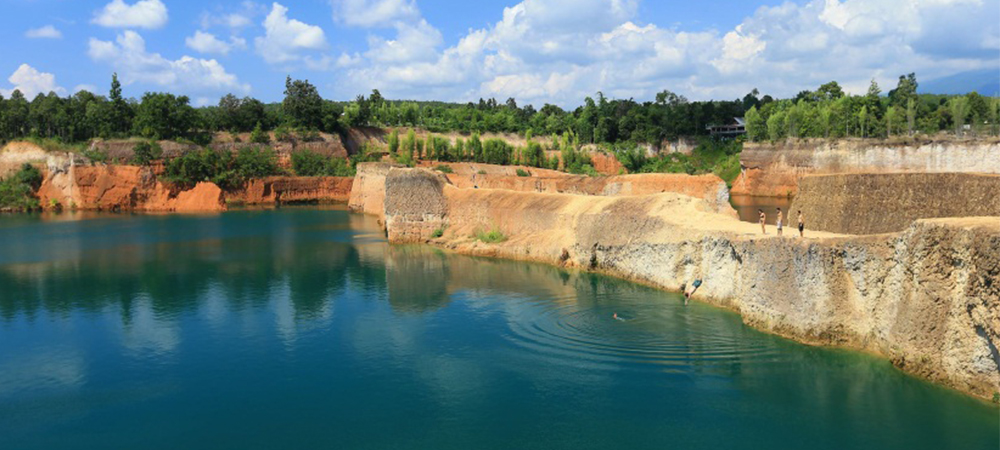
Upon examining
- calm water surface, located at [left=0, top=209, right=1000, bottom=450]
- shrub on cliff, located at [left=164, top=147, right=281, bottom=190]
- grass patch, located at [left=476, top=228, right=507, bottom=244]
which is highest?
shrub on cliff, located at [left=164, top=147, right=281, bottom=190]

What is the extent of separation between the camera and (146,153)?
250 ft

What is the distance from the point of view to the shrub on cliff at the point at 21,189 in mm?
71312

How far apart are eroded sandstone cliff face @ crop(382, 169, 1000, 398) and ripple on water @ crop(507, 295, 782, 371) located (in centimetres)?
149

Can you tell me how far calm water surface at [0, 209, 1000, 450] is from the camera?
54.5 feet

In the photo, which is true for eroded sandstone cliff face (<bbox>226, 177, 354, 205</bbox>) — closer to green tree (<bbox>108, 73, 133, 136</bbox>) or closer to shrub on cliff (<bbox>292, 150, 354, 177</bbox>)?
shrub on cliff (<bbox>292, 150, 354, 177</bbox>)

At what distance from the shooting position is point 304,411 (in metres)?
18.1

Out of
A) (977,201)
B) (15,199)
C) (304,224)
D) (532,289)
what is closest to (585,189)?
(304,224)

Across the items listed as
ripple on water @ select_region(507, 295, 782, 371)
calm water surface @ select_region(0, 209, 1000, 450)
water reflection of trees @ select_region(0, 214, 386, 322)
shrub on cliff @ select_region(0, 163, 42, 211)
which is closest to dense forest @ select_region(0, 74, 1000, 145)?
shrub on cliff @ select_region(0, 163, 42, 211)

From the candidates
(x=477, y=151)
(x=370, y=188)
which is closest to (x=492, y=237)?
(x=370, y=188)

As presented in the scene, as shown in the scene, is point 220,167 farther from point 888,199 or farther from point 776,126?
point 888,199

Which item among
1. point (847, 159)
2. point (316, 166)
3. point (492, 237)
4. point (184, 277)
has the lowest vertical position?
point (184, 277)

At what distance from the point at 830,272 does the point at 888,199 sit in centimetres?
806

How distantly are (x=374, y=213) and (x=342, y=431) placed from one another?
56139mm

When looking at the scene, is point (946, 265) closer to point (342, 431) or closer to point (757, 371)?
point (757, 371)
